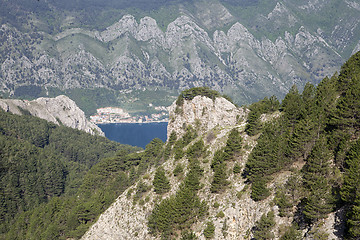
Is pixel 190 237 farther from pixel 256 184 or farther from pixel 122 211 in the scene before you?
pixel 122 211

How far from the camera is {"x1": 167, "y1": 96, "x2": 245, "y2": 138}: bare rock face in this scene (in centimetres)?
10075

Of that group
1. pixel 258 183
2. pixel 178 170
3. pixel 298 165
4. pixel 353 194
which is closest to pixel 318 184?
pixel 353 194

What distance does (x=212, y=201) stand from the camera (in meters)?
57.7

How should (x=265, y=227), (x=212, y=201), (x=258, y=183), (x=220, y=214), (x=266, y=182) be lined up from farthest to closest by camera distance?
(x=212, y=201) < (x=220, y=214) < (x=266, y=182) < (x=258, y=183) < (x=265, y=227)

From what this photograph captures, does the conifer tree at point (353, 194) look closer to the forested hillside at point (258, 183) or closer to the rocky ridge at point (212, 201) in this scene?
the forested hillside at point (258, 183)

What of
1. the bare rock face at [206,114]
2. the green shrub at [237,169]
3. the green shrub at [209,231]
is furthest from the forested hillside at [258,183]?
the bare rock face at [206,114]

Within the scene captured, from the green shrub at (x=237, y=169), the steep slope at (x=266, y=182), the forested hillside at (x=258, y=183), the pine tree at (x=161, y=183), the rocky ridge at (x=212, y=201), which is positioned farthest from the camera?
the pine tree at (x=161, y=183)

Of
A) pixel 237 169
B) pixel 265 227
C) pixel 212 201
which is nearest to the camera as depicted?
pixel 265 227

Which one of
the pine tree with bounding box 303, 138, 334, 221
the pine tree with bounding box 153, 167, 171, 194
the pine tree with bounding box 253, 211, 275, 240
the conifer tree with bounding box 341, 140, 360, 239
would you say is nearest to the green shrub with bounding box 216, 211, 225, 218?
the pine tree with bounding box 253, 211, 275, 240

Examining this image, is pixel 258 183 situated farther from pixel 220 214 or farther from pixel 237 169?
pixel 237 169

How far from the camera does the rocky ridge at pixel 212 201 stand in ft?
157

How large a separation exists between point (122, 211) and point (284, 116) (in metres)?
45.1

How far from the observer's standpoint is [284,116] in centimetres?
6153

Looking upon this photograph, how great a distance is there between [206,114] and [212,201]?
1900 inches
